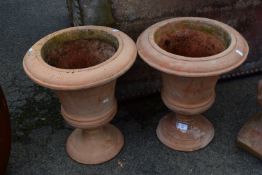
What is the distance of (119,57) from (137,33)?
23.8 inches

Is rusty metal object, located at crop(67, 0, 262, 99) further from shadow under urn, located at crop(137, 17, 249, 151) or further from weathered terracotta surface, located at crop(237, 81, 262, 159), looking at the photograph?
weathered terracotta surface, located at crop(237, 81, 262, 159)

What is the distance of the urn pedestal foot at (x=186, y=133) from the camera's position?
233cm

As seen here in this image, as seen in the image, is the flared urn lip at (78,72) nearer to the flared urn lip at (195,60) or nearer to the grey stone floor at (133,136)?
the flared urn lip at (195,60)

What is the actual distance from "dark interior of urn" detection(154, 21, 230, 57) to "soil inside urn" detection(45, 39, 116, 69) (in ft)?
1.13

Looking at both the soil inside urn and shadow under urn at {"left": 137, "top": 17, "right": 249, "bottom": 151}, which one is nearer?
shadow under urn at {"left": 137, "top": 17, "right": 249, "bottom": 151}

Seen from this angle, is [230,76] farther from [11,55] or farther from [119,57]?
[11,55]

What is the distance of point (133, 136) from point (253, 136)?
2.56 ft

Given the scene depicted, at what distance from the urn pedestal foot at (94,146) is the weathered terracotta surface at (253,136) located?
78cm

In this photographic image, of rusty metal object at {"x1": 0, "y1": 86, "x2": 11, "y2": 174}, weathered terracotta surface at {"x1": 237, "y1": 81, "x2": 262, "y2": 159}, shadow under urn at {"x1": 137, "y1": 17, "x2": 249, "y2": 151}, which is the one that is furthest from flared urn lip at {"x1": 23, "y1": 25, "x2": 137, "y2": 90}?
weathered terracotta surface at {"x1": 237, "y1": 81, "x2": 262, "y2": 159}

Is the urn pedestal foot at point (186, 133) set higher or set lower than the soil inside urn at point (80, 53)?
lower

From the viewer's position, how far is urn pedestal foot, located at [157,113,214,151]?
233cm

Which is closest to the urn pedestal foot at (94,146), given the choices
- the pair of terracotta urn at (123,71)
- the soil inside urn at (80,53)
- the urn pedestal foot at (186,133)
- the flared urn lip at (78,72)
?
the pair of terracotta urn at (123,71)

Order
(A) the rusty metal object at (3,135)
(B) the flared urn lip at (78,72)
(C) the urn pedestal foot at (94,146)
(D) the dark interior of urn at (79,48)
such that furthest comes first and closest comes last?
(C) the urn pedestal foot at (94,146) → (D) the dark interior of urn at (79,48) → (A) the rusty metal object at (3,135) → (B) the flared urn lip at (78,72)

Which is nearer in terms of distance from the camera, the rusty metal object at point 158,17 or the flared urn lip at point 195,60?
the flared urn lip at point 195,60
